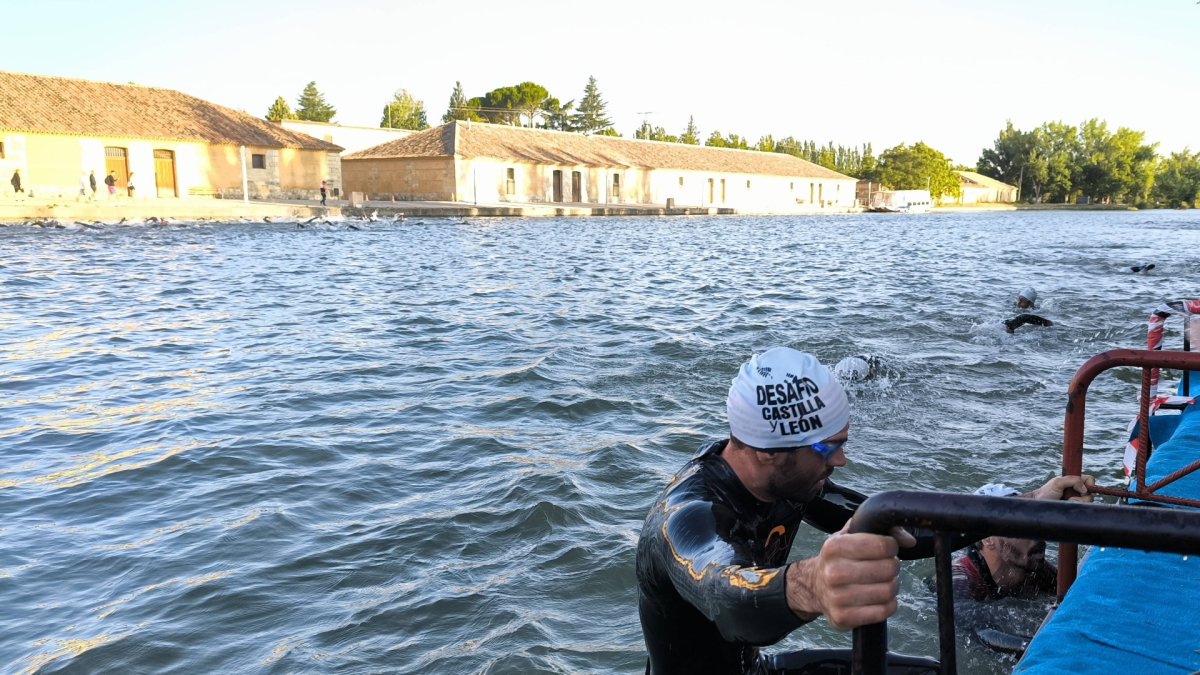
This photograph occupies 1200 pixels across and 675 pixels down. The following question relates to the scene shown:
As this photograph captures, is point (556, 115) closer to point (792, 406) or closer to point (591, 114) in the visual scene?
point (591, 114)

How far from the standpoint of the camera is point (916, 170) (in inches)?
3605

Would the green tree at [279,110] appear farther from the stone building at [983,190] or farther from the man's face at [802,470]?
the man's face at [802,470]

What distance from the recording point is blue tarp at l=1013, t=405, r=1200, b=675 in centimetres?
273

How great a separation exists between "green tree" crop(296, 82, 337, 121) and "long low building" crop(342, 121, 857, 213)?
158ft

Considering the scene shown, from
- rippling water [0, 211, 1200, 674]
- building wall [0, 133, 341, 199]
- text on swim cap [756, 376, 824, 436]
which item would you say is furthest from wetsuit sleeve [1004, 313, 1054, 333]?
building wall [0, 133, 341, 199]

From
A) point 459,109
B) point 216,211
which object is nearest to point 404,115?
point 459,109

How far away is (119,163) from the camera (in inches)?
1709

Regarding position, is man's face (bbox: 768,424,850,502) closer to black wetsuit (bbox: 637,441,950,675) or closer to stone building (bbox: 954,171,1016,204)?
black wetsuit (bbox: 637,441,950,675)

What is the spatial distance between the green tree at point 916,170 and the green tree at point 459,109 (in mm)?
46412

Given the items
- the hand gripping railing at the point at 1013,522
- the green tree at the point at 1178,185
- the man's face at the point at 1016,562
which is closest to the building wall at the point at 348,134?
the man's face at the point at 1016,562

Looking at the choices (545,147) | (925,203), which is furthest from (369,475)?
(925,203)

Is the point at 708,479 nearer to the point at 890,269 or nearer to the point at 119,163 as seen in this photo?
the point at 890,269

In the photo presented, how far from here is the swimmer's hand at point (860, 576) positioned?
150 cm

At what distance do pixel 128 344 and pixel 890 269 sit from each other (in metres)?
20.4
